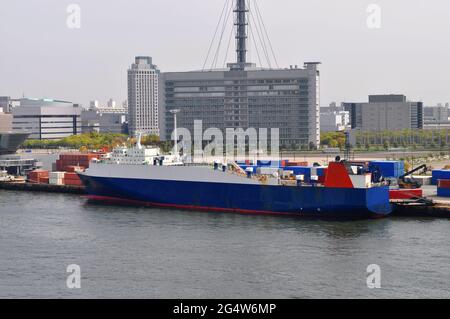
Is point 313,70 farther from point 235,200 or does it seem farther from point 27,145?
point 235,200

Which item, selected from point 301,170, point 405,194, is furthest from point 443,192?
point 301,170

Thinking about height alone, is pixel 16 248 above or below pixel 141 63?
below

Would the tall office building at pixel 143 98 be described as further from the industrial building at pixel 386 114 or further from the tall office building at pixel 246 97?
the tall office building at pixel 246 97

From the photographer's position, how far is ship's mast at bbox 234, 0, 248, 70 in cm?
7138

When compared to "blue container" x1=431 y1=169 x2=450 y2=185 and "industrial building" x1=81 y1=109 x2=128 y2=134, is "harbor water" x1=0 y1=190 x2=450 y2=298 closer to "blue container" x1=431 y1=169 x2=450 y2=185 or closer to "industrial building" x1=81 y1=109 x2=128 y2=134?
"blue container" x1=431 y1=169 x2=450 y2=185

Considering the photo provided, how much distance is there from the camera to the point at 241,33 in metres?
72.2

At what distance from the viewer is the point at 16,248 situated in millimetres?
20562

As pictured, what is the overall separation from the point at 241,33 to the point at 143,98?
4650 cm

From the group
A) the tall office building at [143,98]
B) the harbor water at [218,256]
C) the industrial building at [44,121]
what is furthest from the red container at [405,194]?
the tall office building at [143,98]

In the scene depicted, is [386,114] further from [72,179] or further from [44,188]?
[44,188]

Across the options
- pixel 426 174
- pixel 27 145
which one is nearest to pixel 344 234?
pixel 426 174

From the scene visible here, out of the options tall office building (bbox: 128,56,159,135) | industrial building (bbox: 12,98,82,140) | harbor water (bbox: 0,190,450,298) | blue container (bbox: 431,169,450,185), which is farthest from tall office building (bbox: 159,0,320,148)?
harbor water (bbox: 0,190,450,298)

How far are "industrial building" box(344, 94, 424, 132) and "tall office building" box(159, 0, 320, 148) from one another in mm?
30948
